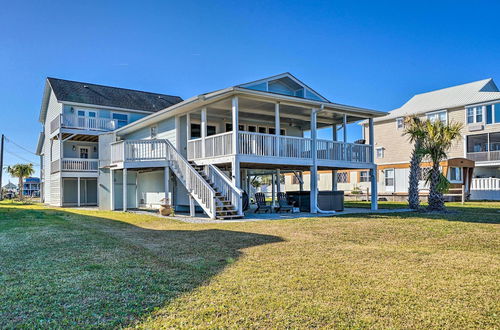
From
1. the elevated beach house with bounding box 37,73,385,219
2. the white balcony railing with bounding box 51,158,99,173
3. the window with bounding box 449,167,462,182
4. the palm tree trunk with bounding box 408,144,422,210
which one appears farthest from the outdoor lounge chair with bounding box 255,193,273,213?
the window with bounding box 449,167,462,182

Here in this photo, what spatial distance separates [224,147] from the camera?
13773mm

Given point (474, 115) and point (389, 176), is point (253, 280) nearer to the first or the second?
point (389, 176)

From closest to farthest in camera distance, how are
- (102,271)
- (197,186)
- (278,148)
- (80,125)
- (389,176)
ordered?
(102,271) < (197,186) < (278,148) < (80,125) < (389,176)

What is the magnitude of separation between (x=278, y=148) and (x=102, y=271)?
973 centimetres

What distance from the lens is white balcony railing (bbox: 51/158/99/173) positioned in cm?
2464

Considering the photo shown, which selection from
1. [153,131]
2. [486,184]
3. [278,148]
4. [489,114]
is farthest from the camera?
[489,114]

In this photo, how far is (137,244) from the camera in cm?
772

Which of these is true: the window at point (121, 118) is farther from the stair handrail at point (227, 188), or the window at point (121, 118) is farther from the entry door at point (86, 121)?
the stair handrail at point (227, 188)

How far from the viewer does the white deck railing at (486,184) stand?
25.6m

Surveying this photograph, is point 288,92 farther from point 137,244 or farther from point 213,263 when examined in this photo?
point 213,263

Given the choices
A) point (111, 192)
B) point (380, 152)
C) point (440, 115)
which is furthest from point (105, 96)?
point (440, 115)

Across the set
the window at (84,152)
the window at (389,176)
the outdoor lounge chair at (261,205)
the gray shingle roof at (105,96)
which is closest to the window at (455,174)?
the window at (389,176)

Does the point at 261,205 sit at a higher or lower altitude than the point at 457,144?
lower

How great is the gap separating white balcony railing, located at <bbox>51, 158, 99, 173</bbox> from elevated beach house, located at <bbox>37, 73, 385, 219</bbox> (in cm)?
505
